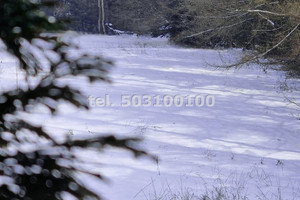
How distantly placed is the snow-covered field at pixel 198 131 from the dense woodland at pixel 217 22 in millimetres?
1195

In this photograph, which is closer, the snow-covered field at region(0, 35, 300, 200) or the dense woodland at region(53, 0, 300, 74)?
the snow-covered field at region(0, 35, 300, 200)

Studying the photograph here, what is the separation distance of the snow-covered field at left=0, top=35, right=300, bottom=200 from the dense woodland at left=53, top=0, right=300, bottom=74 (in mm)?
1195

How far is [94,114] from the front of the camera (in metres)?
8.39

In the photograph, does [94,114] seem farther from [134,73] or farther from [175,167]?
[134,73]

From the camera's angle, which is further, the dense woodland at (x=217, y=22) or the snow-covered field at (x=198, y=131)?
the dense woodland at (x=217, y=22)

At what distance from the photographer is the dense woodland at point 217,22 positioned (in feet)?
28.7

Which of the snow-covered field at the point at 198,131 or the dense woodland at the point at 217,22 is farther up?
the dense woodland at the point at 217,22

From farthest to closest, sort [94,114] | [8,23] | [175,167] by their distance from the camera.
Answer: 1. [94,114]
2. [175,167]
3. [8,23]

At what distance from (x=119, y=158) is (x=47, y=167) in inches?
201

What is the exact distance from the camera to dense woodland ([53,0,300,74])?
8.75m

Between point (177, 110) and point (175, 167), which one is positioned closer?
point (175, 167)

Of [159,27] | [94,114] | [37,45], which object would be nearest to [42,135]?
[37,45]

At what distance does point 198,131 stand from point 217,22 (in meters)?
4.88

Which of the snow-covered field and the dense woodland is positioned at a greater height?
the dense woodland
